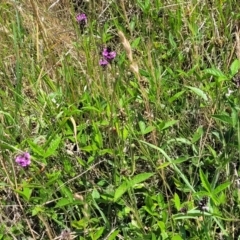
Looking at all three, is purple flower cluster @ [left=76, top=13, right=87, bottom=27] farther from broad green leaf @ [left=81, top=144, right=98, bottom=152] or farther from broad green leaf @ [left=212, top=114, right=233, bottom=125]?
broad green leaf @ [left=212, top=114, right=233, bottom=125]

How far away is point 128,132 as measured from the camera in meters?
1.55

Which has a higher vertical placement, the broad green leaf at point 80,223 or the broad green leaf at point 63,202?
the broad green leaf at point 63,202

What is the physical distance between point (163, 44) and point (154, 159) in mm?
599

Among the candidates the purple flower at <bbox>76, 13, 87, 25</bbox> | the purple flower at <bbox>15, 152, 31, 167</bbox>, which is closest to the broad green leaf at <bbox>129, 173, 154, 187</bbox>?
the purple flower at <bbox>15, 152, 31, 167</bbox>

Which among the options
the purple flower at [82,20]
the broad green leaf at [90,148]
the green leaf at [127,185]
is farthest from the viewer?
the purple flower at [82,20]

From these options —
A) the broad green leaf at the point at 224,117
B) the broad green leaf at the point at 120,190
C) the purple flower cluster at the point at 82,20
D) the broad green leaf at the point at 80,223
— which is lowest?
the broad green leaf at the point at 80,223

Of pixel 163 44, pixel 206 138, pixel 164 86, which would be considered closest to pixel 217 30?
pixel 163 44

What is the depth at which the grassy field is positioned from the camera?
141 cm

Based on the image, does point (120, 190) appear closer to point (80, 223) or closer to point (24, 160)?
point (80, 223)

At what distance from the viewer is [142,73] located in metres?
1.74

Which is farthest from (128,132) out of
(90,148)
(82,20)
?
(82,20)

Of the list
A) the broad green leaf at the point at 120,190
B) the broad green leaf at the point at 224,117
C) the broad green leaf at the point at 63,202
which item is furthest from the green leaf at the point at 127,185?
the broad green leaf at the point at 224,117

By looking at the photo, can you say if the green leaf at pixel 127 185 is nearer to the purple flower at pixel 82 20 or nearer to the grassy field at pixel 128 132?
the grassy field at pixel 128 132

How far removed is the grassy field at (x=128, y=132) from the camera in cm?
141
